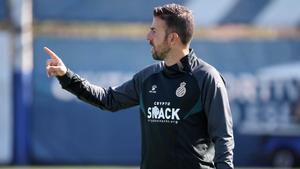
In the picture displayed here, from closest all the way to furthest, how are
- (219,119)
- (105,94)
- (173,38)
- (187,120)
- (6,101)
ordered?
1. (219,119)
2. (187,120)
3. (173,38)
4. (105,94)
5. (6,101)

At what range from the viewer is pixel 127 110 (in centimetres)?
1379

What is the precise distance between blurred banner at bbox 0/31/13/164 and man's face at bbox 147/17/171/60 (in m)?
8.85

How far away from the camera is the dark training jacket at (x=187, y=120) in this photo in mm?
4832

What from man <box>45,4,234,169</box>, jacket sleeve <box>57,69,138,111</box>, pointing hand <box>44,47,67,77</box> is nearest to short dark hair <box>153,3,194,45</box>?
man <box>45,4,234,169</box>

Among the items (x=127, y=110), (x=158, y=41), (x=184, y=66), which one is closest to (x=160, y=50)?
(x=158, y=41)

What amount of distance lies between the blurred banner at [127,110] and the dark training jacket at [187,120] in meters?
8.63

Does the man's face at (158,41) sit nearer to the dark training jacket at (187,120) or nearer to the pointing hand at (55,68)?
the dark training jacket at (187,120)

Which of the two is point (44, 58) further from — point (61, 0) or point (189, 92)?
point (189, 92)

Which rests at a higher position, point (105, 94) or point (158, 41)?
point (158, 41)

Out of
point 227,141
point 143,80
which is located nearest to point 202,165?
point 227,141

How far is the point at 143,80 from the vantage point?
527 cm

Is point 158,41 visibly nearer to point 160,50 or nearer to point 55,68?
point 160,50

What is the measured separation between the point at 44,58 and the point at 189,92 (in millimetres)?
8961

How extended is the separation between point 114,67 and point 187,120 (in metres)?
9.02
